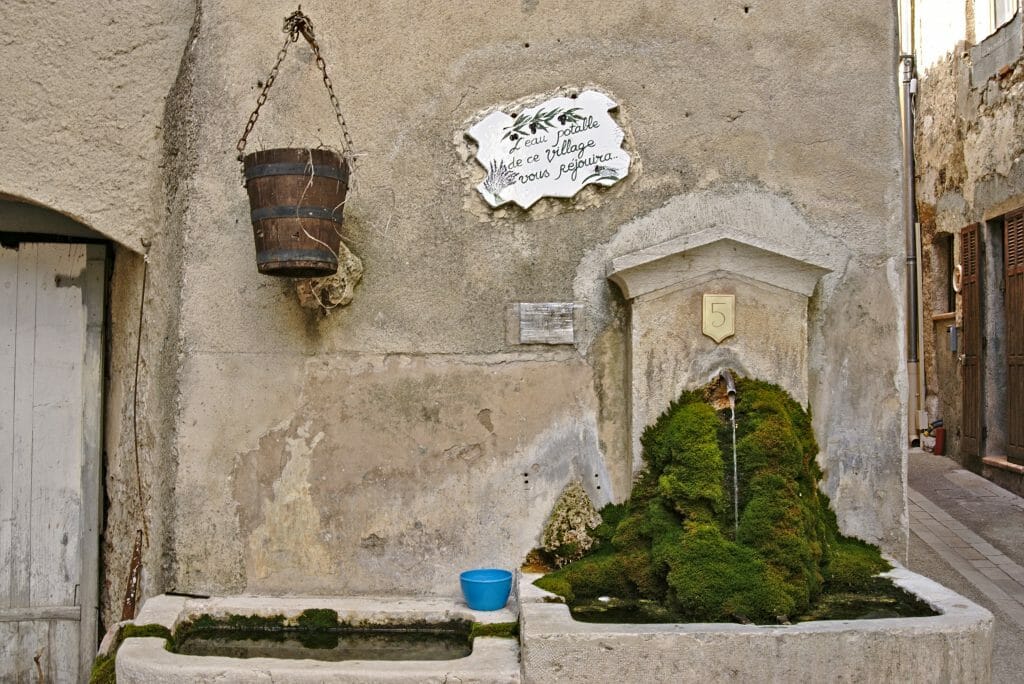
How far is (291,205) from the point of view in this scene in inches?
147

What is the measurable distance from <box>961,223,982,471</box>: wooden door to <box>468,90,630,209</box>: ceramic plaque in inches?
259

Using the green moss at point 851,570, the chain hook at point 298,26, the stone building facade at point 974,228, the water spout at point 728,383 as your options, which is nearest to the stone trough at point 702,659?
the green moss at point 851,570

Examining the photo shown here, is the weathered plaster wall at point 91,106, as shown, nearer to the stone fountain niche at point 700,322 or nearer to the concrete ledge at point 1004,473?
the stone fountain niche at point 700,322

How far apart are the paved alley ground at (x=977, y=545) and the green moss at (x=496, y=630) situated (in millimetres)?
2095

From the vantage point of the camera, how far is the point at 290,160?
12.2 feet

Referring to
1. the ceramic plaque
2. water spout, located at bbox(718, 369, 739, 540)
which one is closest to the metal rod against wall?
A: the ceramic plaque

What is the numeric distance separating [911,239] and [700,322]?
9017mm

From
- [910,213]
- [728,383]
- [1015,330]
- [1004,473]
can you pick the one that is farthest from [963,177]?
[728,383]

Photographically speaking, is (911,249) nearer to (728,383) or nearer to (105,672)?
(728,383)

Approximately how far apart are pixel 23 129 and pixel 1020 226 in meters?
7.96

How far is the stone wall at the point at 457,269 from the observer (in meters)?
4.28

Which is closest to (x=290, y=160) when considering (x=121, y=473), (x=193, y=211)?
(x=193, y=211)

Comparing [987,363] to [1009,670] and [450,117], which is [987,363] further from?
[450,117]

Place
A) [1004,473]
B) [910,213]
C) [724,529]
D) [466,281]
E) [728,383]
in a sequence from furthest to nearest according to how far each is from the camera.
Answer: [910,213]
[1004,473]
[466,281]
[728,383]
[724,529]
